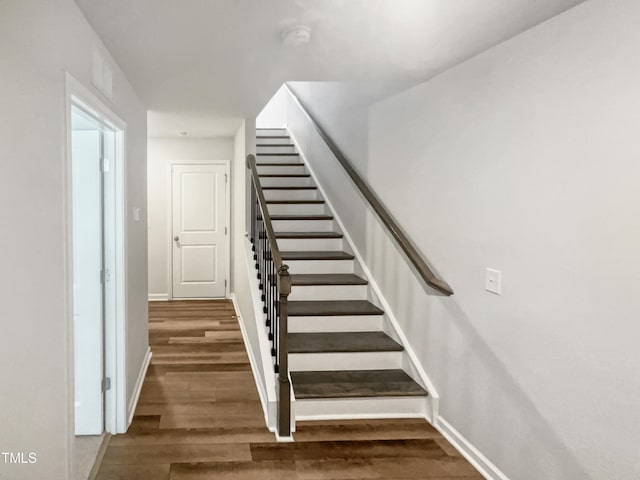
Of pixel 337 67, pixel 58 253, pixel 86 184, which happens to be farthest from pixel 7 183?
pixel 337 67

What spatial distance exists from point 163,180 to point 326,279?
3.60 m

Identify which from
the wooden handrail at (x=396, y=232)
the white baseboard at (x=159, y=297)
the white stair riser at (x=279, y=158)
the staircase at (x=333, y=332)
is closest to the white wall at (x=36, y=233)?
the staircase at (x=333, y=332)

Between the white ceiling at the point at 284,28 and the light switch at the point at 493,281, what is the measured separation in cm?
112

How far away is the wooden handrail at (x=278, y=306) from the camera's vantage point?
2873 millimetres

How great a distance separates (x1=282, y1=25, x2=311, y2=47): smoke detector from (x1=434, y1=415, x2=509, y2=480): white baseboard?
2.26 metres

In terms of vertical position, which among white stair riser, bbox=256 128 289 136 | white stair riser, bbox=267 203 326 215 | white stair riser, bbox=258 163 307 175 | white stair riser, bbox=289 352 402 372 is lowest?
white stair riser, bbox=289 352 402 372

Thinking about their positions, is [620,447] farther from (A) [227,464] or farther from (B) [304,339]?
(B) [304,339]

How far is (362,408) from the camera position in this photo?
3150 mm

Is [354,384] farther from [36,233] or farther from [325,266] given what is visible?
[36,233]

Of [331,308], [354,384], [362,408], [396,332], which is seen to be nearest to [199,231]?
[331,308]

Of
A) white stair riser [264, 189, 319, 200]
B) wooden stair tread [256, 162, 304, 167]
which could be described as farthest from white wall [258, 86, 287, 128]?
white stair riser [264, 189, 319, 200]

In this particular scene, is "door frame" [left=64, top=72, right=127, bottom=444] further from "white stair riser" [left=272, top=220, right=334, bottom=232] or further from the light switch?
"white stair riser" [left=272, top=220, right=334, bottom=232]

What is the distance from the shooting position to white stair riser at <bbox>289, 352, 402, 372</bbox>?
3.41 metres

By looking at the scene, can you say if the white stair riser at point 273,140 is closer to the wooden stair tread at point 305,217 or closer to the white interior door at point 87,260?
the wooden stair tread at point 305,217
